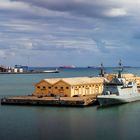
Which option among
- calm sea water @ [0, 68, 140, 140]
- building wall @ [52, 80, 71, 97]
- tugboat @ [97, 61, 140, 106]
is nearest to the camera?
calm sea water @ [0, 68, 140, 140]

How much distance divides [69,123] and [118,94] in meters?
16.1

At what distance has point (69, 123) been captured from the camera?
36.5 m

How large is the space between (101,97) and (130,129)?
14916mm

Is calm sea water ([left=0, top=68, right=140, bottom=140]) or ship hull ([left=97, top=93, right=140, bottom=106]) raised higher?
ship hull ([left=97, top=93, right=140, bottom=106])

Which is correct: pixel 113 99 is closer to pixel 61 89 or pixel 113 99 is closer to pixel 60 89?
pixel 61 89

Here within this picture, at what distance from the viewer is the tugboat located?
1940 inches

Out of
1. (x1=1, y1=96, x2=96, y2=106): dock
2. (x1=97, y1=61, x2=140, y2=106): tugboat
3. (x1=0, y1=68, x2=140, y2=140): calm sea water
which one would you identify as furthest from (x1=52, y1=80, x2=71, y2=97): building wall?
(x1=0, y1=68, x2=140, y2=140): calm sea water

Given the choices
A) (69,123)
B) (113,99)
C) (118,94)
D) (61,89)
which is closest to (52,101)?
(61,89)

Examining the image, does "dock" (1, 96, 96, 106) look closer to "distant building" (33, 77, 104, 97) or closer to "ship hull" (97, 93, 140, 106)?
"ship hull" (97, 93, 140, 106)

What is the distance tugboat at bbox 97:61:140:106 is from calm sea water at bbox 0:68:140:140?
1469mm

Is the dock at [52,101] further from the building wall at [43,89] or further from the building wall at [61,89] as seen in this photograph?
the building wall at [43,89]

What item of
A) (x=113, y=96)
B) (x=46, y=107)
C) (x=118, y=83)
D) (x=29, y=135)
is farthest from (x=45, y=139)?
(x=118, y=83)

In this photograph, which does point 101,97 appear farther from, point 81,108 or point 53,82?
point 53,82

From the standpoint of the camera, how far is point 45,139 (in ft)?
98.4
